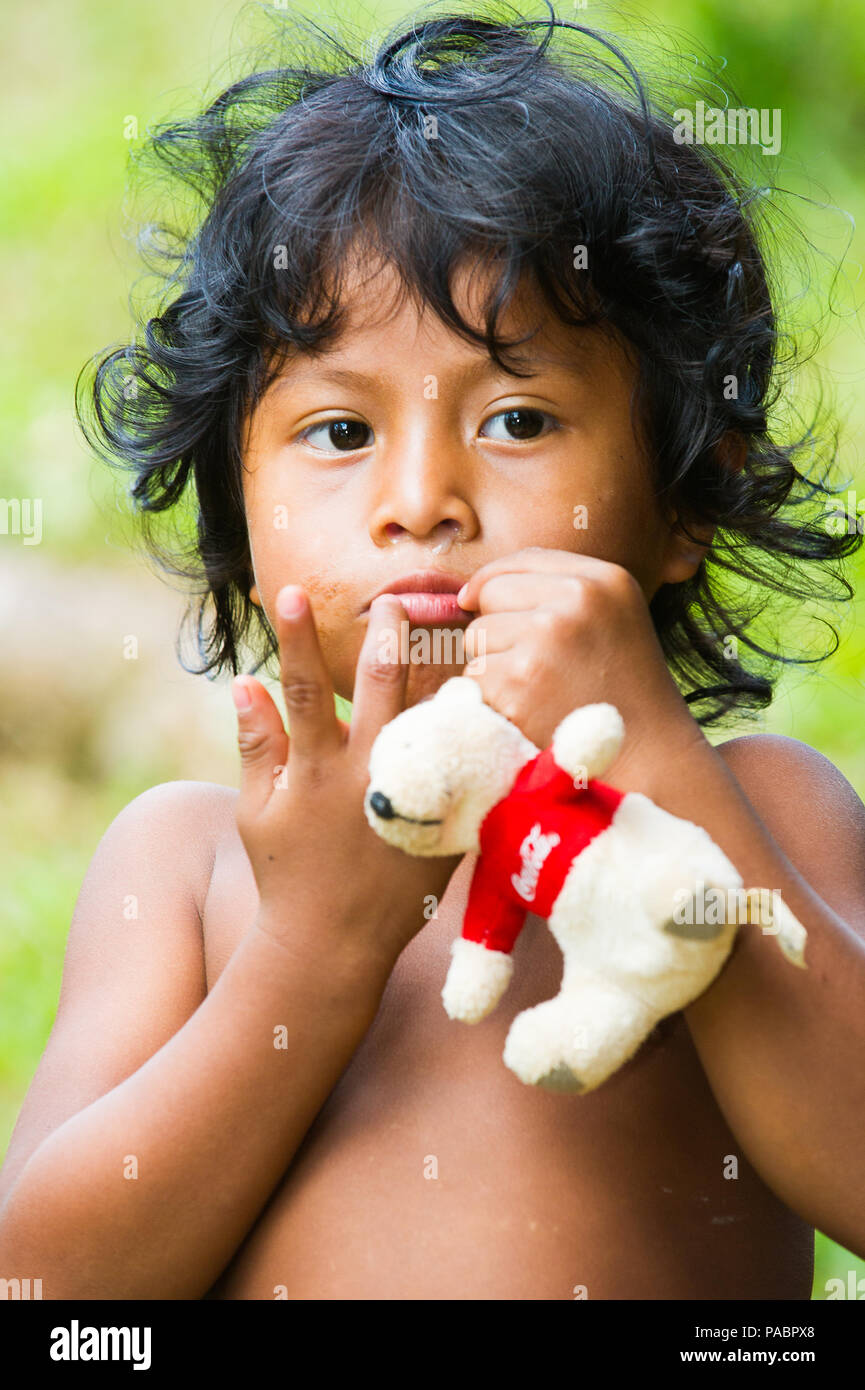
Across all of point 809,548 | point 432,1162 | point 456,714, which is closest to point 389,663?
point 456,714

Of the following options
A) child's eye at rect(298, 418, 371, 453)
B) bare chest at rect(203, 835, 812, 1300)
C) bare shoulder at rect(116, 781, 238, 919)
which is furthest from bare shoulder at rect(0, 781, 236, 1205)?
child's eye at rect(298, 418, 371, 453)

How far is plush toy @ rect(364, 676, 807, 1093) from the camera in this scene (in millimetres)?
912

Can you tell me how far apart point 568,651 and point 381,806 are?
21 cm

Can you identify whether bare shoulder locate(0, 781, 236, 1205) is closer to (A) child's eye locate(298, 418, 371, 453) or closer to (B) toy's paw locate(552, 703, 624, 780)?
(A) child's eye locate(298, 418, 371, 453)

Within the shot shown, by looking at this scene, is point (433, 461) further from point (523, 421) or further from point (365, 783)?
point (365, 783)

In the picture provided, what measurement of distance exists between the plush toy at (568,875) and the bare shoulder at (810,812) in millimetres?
371

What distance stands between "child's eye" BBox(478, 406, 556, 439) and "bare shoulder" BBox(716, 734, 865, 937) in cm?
34

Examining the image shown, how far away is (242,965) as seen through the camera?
119 cm

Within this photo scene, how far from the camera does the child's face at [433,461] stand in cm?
129

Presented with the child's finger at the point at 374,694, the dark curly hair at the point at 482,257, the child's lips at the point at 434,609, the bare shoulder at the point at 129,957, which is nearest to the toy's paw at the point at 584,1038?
the child's finger at the point at 374,694

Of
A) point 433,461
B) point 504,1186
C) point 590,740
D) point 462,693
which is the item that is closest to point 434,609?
point 433,461

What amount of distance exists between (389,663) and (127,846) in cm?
51

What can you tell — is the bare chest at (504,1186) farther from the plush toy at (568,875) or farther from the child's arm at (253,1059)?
the plush toy at (568,875)
